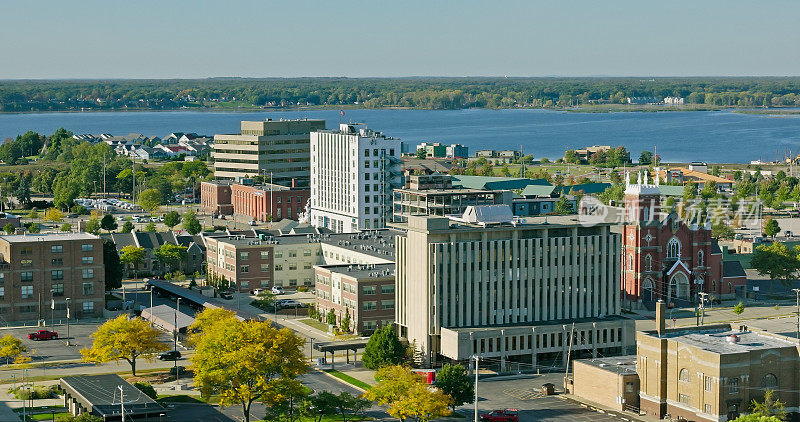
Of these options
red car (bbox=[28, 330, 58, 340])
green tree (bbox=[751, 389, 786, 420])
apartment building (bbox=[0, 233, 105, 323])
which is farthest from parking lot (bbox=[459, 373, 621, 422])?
apartment building (bbox=[0, 233, 105, 323])

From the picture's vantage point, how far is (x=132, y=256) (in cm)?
11619

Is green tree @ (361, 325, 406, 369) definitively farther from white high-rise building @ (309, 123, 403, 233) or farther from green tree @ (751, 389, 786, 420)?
white high-rise building @ (309, 123, 403, 233)

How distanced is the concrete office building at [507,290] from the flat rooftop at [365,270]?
5.44 metres

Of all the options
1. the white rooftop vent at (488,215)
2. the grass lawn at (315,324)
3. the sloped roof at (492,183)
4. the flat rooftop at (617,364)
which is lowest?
the grass lawn at (315,324)

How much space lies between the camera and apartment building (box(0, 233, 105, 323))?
93.6 m

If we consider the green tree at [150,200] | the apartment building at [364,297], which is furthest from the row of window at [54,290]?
the green tree at [150,200]

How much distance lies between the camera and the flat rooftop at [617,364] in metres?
70.1

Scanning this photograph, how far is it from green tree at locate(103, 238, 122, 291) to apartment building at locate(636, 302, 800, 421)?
5171cm

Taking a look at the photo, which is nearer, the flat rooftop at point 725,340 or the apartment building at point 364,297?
the flat rooftop at point 725,340

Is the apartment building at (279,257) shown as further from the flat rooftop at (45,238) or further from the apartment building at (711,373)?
the apartment building at (711,373)

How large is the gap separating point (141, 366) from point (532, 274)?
86.2ft

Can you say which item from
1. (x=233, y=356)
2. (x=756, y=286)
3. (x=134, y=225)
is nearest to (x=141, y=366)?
(x=233, y=356)

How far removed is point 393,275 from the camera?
89.1 metres

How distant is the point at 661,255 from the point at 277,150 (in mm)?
84802
